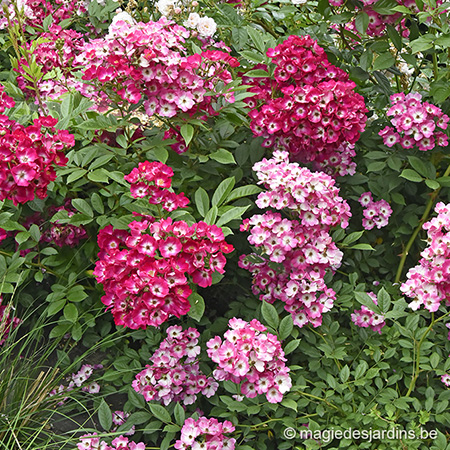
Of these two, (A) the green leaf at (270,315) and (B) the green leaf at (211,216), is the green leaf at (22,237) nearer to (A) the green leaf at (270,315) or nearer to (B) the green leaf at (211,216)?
(B) the green leaf at (211,216)

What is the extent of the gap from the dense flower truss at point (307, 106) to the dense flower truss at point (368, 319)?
575 millimetres

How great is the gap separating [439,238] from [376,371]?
1.62 feet

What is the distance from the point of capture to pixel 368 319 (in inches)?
76.2

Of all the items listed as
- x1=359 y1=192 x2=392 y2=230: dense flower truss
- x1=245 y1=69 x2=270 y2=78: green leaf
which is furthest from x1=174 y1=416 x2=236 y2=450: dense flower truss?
x1=245 y1=69 x2=270 y2=78: green leaf

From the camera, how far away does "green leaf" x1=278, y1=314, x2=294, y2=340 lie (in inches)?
69.4

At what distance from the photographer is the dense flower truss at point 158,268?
5.08ft

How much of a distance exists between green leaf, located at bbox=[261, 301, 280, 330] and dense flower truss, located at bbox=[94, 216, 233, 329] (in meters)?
0.25

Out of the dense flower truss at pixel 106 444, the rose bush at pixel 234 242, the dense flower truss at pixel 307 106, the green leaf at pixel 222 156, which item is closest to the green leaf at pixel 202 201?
the rose bush at pixel 234 242

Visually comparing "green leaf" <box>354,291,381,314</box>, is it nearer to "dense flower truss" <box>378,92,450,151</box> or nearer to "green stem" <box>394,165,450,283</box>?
"green stem" <box>394,165,450,283</box>

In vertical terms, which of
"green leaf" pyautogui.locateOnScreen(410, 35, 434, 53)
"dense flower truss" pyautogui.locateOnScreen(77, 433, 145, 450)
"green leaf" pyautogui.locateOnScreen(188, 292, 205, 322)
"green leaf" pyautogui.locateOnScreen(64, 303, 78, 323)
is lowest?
"dense flower truss" pyautogui.locateOnScreen(77, 433, 145, 450)

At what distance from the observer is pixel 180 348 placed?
1.87 meters

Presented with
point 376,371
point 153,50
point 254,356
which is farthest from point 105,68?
point 376,371

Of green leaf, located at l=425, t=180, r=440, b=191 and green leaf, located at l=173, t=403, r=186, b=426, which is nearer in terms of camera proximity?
green leaf, located at l=173, t=403, r=186, b=426

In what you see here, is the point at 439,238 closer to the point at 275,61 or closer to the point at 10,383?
the point at 275,61
